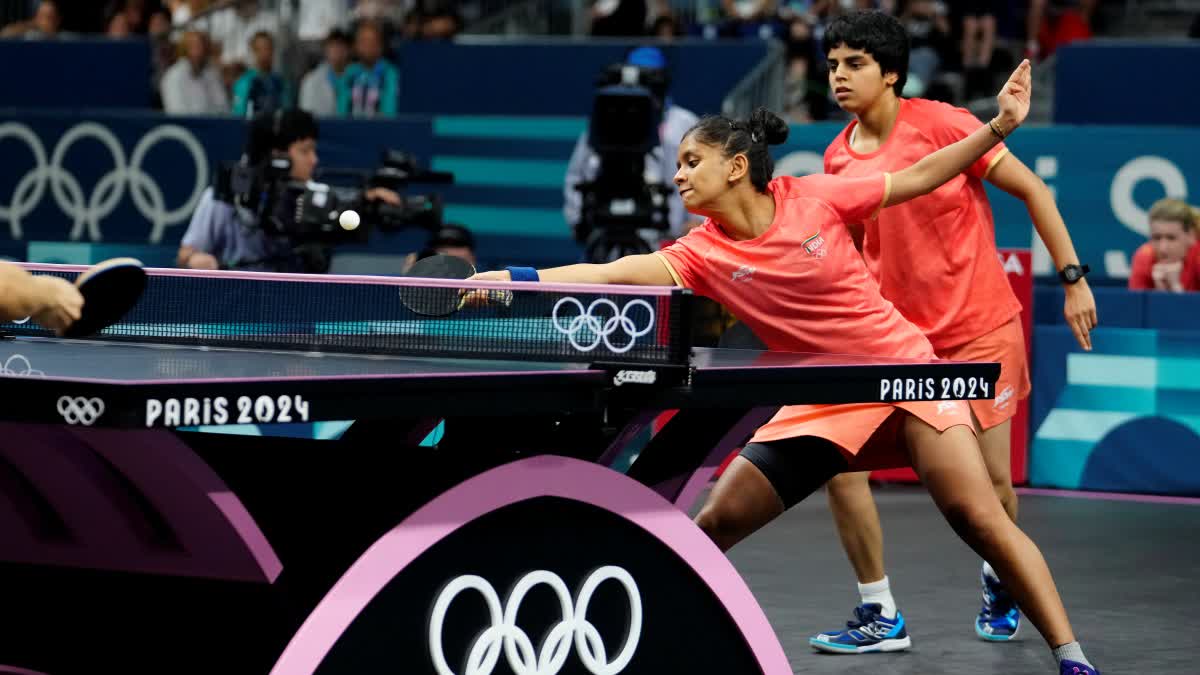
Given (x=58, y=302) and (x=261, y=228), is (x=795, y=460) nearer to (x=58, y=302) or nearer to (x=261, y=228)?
(x=58, y=302)

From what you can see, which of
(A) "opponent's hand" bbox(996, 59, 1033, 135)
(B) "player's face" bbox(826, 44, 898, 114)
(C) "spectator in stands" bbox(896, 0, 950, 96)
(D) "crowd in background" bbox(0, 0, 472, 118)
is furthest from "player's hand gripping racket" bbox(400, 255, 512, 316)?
(C) "spectator in stands" bbox(896, 0, 950, 96)

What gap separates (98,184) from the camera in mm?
14367

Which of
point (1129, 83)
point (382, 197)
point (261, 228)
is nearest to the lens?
point (261, 228)

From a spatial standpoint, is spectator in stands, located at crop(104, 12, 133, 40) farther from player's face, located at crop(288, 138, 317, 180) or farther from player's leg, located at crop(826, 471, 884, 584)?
player's leg, located at crop(826, 471, 884, 584)

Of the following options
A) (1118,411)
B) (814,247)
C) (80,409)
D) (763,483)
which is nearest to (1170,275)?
(1118,411)

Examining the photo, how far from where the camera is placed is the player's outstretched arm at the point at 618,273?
4449 mm

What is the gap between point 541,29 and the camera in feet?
52.6

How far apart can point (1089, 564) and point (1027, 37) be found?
7835 millimetres

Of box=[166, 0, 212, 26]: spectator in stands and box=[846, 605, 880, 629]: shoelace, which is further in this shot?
box=[166, 0, 212, 26]: spectator in stands

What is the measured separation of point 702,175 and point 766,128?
0.97ft

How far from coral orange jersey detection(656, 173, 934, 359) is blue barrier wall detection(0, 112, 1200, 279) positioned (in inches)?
275

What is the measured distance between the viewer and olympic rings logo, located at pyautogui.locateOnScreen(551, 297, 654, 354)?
3.87 meters

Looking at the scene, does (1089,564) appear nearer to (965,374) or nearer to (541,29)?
(965,374)

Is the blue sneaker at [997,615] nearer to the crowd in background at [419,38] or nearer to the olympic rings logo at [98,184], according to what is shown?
the crowd in background at [419,38]
